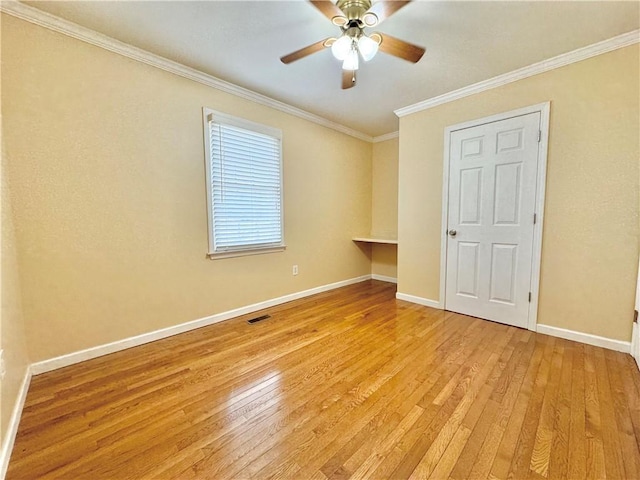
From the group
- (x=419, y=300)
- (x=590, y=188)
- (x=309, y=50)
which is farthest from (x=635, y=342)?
(x=309, y=50)

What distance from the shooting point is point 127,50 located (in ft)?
7.13

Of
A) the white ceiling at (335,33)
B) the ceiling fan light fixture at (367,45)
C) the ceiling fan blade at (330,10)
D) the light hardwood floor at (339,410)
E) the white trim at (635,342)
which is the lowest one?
the light hardwood floor at (339,410)

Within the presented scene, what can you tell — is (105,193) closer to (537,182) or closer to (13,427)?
(13,427)

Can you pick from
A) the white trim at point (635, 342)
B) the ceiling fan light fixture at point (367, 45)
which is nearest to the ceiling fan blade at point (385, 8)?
the ceiling fan light fixture at point (367, 45)

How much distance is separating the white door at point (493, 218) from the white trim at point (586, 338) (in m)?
0.18

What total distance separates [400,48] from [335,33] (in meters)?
0.56

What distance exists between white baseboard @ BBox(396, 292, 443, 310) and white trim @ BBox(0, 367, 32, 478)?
→ 3.45 metres

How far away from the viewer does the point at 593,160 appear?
7.37 feet

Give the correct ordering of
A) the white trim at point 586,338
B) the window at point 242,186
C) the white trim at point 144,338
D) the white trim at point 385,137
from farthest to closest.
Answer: the white trim at point 385,137 < the window at point 242,186 < the white trim at point 586,338 < the white trim at point 144,338

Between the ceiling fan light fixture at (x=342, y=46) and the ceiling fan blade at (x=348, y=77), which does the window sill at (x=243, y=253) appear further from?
the ceiling fan light fixture at (x=342, y=46)

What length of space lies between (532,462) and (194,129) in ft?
10.8

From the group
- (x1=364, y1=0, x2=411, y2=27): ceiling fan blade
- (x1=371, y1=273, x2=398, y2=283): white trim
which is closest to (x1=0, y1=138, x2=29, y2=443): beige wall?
(x1=364, y1=0, x2=411, y2=27): ceiling fan blade

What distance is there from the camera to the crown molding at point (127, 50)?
1.77m

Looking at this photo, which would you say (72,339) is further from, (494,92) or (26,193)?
(494,92)
